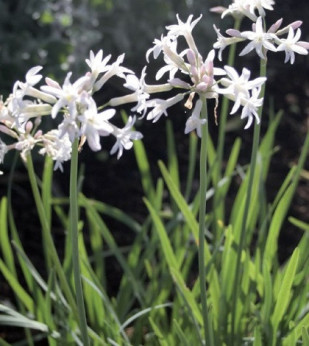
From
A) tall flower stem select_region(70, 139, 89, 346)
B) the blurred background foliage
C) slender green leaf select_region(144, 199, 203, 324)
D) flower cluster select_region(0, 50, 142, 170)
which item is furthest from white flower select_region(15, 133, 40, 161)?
the blurred background foliage

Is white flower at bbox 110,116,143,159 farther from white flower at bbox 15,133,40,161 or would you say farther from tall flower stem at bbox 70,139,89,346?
white flower at bbox 15,133,40,161

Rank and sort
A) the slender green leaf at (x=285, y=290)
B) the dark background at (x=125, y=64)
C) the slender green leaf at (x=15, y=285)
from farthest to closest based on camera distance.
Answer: the dark background at (x=125, y=64), the slender green leaf at (x=15, y=285), the slender green leaf at (x=285, y=290)

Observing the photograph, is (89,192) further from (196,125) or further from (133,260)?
(196,125)

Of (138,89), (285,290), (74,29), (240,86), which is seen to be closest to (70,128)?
(138,89)

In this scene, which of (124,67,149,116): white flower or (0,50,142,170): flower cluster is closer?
(0,50,142,170): flower cluster

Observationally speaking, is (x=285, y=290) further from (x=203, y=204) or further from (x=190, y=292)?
(x=203, y=204)

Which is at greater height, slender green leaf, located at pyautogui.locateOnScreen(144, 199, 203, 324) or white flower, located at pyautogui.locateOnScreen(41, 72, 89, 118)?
white flower, located at pyautogui.locateOnScreen(41, 72, 89, 118)

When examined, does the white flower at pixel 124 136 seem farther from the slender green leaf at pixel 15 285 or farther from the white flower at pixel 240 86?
the slender green leaf at pixel 15 285

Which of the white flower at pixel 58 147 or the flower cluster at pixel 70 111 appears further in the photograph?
the white flower at pixel 58 147

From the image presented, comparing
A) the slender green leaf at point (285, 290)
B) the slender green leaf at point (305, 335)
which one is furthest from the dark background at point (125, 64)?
the slender green leaf at point (305, 335)
